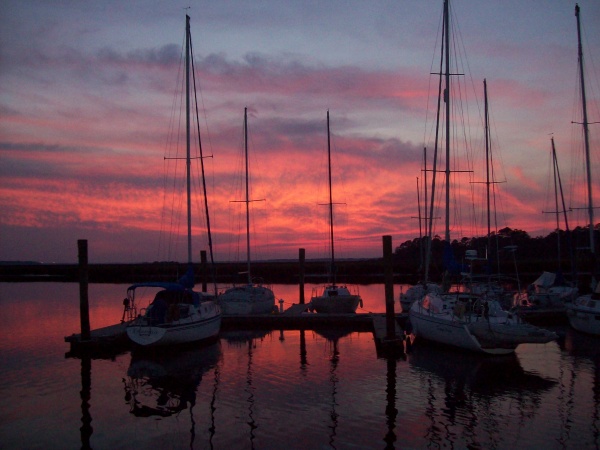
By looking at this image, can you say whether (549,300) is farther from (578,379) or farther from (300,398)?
(300,398)

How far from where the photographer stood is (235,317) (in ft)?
98.4

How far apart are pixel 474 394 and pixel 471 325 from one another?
174 inches

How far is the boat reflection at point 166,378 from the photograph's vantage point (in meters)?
15.2

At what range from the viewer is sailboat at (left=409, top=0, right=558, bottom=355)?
19125 millimetres

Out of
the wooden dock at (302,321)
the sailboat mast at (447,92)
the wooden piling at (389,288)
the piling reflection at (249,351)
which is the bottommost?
the piling reflection at (249,351)

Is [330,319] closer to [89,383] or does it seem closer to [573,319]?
[573,319]

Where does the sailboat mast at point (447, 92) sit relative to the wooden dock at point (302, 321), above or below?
above

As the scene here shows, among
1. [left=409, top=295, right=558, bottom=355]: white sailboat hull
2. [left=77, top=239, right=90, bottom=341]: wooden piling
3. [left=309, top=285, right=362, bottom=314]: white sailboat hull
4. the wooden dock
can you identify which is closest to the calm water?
[left=409, top=295, right=558, bottom=355]: white sailboat hull

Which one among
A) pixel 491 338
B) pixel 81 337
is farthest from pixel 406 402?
pixel 81 337

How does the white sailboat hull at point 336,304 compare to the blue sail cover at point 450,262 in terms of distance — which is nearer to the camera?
the blue sail cover at point 450,262

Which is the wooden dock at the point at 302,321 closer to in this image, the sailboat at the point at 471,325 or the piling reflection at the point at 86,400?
the sailboat at the point at 471,325

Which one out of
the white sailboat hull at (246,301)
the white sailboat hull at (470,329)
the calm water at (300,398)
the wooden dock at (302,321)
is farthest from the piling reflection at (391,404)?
the white sailboat hull at (246,301)

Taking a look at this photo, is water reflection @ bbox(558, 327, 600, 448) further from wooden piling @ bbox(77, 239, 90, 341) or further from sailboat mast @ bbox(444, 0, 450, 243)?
wooden piling @ bbox(77, 239, 90, 341)

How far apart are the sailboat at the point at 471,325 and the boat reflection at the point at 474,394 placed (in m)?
0.62
